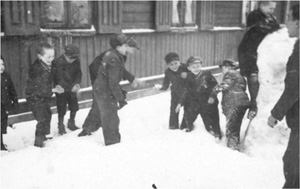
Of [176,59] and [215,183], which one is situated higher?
[176,59]

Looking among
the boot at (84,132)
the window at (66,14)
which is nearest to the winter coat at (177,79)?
the boot at (84,132)

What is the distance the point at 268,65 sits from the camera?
5.42 meters

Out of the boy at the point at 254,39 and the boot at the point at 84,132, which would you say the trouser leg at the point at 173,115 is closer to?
the boy at the point at 254,39

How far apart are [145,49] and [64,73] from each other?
10.4 feet

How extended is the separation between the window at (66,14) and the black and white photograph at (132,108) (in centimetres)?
2

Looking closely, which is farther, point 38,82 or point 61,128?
point 61,128

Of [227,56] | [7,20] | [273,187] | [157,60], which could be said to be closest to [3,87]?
[7,20]

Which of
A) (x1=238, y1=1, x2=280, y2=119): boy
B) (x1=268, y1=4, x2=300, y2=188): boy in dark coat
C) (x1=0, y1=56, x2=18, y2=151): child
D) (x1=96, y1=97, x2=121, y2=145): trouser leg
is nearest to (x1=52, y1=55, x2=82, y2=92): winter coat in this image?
(x1=0, y1=56, x2=18, y2=151): child

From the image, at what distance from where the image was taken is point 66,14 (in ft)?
21.7

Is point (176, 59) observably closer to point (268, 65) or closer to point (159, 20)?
point (268, 65)

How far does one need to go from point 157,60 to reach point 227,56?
390 centimetres

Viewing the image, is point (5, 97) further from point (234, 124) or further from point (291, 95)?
point (291, 95)

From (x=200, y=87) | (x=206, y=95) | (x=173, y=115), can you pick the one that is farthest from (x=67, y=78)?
(x=206, y=95)

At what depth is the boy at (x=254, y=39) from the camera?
545 cm
